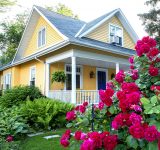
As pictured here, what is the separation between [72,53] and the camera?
36.1 feet

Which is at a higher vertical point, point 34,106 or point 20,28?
point 20,28

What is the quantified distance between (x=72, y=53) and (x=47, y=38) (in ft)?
12.9

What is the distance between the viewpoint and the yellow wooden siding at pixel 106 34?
13885 mm

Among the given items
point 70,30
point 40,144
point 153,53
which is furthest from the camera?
point 70,30

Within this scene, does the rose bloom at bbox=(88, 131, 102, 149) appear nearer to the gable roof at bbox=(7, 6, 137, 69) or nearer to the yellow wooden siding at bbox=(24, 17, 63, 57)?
the gable roof at bbox=(7, 6, 137, 69)

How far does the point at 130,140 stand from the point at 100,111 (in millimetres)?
710

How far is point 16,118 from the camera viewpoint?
7.02 metres

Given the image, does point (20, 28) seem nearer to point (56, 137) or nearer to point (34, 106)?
point (34, 106)

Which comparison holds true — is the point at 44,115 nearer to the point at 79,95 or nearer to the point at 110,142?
the point at 79,95

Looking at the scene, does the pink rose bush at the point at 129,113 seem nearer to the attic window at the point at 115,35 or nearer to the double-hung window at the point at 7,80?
the attic window at the point at 115,35

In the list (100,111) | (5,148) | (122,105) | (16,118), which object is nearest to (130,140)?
(122,105)

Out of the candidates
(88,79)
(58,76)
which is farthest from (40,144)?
(88,79)

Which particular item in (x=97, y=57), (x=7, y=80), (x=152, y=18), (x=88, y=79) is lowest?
(x=88, y=79)

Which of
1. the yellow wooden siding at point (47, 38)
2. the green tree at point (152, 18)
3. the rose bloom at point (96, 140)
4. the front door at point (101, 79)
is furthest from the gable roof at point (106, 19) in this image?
the rose bloom at point (96, 140)
